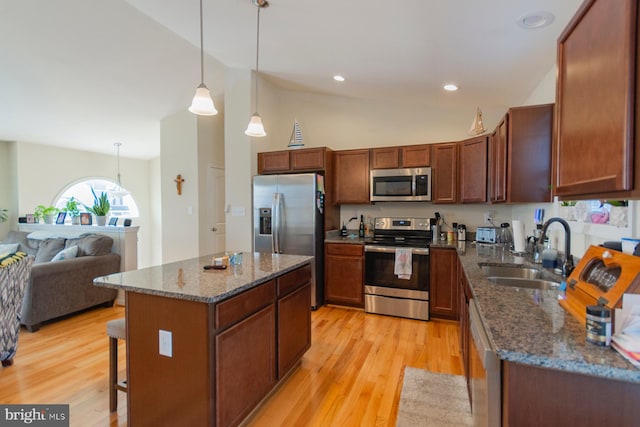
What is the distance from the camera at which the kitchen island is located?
1.54 metres

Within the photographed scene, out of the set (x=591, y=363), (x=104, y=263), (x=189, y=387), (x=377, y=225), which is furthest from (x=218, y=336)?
(x=104, y=263)

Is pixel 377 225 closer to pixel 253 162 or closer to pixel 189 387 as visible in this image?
pixel 253 162

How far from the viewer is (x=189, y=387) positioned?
5.18ft

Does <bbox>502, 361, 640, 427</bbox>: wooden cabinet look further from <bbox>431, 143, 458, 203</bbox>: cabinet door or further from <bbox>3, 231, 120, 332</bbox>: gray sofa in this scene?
<bbox>3, 231, 120, 332</bbox>: gray sofa

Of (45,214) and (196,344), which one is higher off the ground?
(45,214)

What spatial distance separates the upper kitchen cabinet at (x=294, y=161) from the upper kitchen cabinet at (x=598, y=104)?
2.88m

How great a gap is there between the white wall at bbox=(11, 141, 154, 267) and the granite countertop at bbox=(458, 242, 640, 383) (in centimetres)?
715

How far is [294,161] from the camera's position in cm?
410

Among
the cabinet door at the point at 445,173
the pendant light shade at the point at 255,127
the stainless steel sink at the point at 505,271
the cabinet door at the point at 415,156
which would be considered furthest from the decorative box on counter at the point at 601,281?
the cabinet door at the point at 415,156

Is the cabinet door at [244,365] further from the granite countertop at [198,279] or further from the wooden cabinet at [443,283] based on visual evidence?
the wooden cabinet at [443,283]

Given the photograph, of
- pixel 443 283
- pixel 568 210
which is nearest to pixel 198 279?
pixel 568 210

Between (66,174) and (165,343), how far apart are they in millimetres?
6158

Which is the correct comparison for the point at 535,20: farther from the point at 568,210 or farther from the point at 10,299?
the point at 10,299

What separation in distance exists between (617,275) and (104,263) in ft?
15.9
